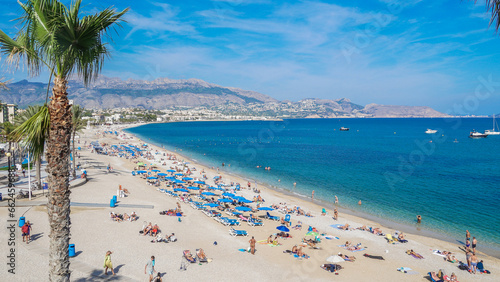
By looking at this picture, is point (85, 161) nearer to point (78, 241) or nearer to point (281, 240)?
point (78, 241)

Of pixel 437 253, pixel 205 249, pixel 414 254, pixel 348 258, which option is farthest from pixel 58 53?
pixel 437 253

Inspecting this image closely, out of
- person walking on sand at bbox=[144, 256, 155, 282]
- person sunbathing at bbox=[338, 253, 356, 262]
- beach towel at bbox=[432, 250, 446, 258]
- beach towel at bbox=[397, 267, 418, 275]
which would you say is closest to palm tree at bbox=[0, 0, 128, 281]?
person walking on sand at bbox=[144, 256, 155, 282]

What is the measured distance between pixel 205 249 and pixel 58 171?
11.8 metres

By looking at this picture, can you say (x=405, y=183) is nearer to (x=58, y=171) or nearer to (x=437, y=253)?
(x=437, y=253)

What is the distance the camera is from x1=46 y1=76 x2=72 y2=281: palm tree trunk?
499 centimetres

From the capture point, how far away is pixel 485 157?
6094 cm

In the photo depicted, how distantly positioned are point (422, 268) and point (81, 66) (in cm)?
1756

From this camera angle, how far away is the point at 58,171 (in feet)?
16.9

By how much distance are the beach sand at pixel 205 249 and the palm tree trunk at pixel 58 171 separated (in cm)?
696

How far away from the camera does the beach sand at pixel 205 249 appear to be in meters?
12.6

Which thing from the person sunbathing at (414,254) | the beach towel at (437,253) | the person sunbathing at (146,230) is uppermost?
the person sunbathing at (146,230)

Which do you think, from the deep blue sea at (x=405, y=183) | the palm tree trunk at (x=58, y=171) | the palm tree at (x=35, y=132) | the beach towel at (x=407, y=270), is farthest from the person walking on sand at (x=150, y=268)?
the deep blue sea at (x=405, y=183)

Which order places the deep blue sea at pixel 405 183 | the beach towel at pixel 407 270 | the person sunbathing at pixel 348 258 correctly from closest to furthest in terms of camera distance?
the beach towel at pixel 407 270 < the person sunbathing at pixel 348 258 < the deep blue sea at pixel 405 183

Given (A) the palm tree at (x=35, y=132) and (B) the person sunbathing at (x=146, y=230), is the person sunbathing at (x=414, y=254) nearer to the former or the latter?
(B) the person sunbathing at (x=146, y=230)
